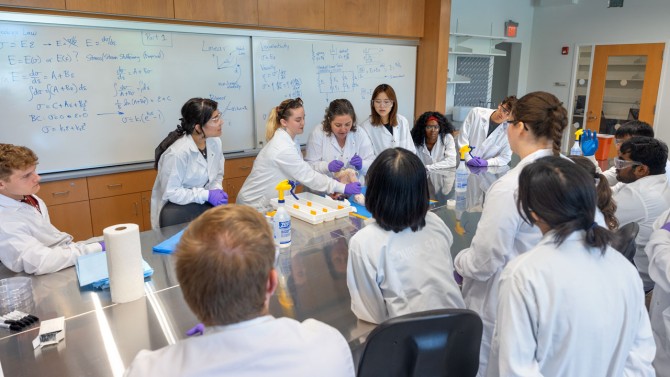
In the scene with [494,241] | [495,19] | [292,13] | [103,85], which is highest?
[495,19]

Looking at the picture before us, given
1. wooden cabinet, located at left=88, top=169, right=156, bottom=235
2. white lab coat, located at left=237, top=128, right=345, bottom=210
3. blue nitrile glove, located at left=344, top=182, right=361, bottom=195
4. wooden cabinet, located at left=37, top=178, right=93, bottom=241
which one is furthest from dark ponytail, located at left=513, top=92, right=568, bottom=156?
wooden cabinet, located at left=37, top=178, right=93, bottom=241

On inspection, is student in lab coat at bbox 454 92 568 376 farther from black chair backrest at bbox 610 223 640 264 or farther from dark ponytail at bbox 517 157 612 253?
black chair backrest at bbox 610 223 640 264

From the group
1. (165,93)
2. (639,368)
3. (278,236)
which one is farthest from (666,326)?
(165,93)

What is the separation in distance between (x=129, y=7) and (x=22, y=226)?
201 cm

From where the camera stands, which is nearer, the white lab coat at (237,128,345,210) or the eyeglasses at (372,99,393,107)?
the white lab coat at (237,128,345,210)

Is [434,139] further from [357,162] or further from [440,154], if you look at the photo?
[357,162]

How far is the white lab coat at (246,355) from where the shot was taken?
72 cm

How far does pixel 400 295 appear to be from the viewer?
4.24ft

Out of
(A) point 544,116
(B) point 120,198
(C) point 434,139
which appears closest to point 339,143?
(C) point 434,139

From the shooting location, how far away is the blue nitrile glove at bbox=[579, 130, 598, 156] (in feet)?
11.5

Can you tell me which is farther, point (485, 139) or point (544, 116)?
point (485, 139)

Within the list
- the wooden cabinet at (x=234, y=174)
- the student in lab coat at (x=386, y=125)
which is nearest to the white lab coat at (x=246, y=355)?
the student in lab coat at (x=386, y=125)

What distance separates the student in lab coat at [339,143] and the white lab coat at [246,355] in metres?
2.12

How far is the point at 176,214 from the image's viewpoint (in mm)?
2324
